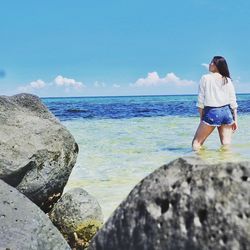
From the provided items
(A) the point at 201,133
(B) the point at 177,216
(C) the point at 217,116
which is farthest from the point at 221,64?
(B) the point at 177,216

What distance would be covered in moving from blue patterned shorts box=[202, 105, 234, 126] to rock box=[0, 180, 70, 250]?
16.0 feet

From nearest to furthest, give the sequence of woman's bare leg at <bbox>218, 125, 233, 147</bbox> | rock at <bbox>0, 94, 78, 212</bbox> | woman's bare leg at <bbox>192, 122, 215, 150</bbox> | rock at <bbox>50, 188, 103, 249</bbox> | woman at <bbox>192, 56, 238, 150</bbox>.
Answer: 1. rock at <bbox>50, 188, 103, 249</bbox>
2. rock at <bbox>0, 94, 78, 212</bbox>
3. woman at <bbox>192, 56, 238, 150</bbox>
4. woman's bare leg at <bbox>192, 122, 215, 150</bbox>
5. woman's bare leg at <bbox>218, 125, 233, 147</bbox>

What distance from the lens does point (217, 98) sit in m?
8.29

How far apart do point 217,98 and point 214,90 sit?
142 mm

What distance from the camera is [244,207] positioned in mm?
2020

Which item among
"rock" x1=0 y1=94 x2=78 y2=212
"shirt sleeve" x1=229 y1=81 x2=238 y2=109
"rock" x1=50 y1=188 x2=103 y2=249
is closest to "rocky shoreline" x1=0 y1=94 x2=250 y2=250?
"rock" x1=50 y1=188 x2=103 y2=249

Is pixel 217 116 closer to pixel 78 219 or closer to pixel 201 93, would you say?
pixel 201 93

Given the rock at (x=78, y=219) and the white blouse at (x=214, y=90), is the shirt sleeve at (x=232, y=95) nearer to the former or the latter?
the white blouse at (x=214, y=90)

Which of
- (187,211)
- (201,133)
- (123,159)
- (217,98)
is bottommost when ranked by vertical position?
(123,159)

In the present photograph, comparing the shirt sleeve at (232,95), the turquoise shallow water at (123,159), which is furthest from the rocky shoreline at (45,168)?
the shirt sleeve at (232,95)

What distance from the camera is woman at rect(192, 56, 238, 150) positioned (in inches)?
324

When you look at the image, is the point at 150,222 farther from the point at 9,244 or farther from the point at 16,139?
the point at 16,139

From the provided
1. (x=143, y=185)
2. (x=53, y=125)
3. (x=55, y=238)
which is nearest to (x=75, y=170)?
(x=53, y=125)

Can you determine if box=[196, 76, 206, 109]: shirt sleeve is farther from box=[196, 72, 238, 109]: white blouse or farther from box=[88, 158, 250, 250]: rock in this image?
box=[88, 158, 250, 250]: rock
